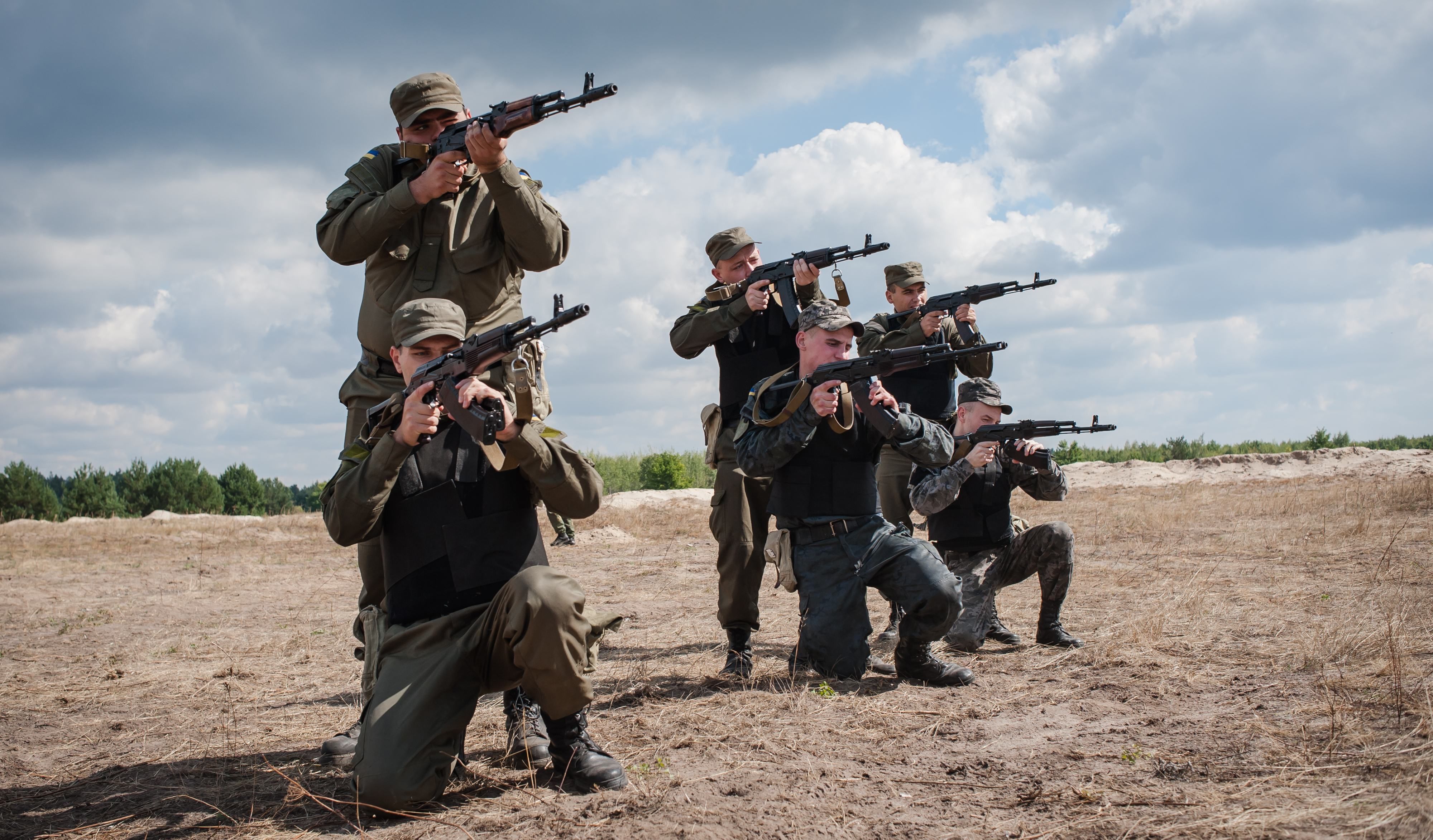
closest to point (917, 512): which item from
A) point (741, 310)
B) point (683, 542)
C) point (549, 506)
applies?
point (741, 310)

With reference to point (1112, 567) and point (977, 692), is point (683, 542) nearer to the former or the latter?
point (1112, 567)

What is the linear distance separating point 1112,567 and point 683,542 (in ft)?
24.1

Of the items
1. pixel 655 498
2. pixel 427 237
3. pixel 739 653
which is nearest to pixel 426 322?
pixel 427 237

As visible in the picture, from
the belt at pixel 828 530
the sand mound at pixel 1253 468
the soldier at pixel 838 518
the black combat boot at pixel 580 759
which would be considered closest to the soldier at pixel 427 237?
the black combat boot at pixel 580 759

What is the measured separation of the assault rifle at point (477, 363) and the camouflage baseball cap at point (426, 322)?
187 mm

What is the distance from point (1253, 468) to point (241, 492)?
30.8 meters

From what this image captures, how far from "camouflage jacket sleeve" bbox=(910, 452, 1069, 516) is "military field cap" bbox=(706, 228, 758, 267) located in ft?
6.18

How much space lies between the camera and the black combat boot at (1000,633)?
245 inches

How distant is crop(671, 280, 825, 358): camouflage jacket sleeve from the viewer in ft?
20.0

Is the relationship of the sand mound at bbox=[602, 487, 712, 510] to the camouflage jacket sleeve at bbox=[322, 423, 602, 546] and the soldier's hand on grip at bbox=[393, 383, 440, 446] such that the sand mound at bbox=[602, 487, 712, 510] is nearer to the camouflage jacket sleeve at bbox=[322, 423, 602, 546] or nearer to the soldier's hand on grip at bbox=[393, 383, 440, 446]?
the camouflage jacket sleeve at bbox=[322, 423, 602, 546]

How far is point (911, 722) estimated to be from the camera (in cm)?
441

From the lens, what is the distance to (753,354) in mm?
6215

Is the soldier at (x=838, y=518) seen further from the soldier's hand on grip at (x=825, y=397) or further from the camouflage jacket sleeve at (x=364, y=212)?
the camouflage jacket sleeve at (x=364, y=212)

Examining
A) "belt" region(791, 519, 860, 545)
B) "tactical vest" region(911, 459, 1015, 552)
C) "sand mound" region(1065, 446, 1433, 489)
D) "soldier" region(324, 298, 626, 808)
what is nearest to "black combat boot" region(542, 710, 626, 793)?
"soldier" region(324, 298, 626, 808)
